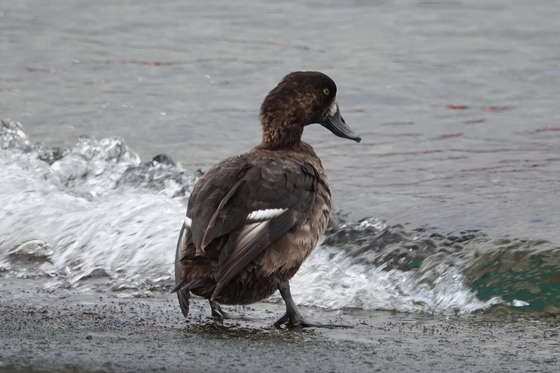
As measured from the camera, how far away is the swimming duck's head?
6.00 m

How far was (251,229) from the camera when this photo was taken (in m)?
4.86

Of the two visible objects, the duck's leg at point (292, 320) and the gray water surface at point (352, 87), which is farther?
the gray water surface at point (352, 87)

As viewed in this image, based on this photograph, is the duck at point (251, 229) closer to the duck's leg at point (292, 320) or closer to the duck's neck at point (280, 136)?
the duck's leg at point (292, 320)

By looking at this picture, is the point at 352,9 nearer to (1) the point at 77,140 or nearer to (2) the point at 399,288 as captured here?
(1) the point at 77,140

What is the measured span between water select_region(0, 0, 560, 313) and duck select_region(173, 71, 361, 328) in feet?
2.68

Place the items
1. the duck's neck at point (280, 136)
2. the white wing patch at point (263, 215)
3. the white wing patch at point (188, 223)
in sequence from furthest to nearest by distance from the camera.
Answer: the duck's neck at point (280, 136) < the white wing patch at point (188, 223) < the white wing patch at point (263, 215)

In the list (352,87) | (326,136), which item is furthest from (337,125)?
(352,87)

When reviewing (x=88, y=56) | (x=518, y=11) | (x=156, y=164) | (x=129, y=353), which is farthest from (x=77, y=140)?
(x=518, y=11)

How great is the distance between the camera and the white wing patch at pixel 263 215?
4893 mm

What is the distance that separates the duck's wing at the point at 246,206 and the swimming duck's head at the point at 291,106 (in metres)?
0.56

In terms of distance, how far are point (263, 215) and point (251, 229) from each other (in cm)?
13

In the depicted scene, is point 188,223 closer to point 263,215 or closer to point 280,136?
point 263,215

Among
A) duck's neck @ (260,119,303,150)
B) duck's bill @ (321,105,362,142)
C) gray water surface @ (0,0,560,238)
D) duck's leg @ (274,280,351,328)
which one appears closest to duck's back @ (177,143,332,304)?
duck's leg @ (274,280,351,328)

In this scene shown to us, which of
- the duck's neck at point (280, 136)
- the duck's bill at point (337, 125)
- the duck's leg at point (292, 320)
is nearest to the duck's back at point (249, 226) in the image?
the duck's leg at point (292, 320)
